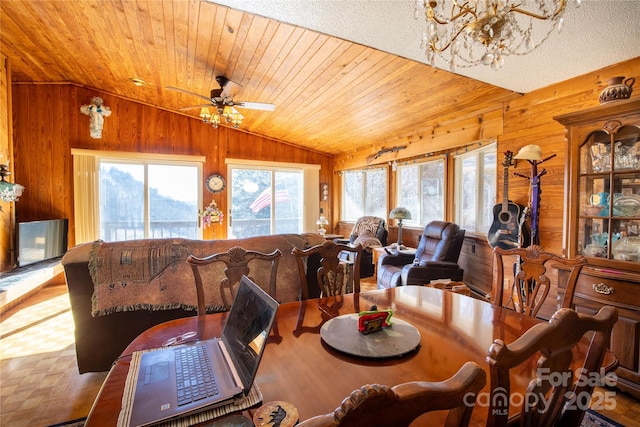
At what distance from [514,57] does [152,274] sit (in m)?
3.08

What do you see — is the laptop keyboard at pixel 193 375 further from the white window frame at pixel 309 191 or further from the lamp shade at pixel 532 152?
the white window frame at pixel 309 191

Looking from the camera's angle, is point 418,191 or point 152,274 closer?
point 152,274

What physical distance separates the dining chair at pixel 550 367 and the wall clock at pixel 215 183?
229 inches

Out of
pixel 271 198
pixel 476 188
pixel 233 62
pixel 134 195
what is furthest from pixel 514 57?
pixel 134 195

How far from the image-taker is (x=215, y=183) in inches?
233

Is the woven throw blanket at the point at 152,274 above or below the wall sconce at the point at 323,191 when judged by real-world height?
below

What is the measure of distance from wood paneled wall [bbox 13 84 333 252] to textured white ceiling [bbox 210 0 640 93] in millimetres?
4246

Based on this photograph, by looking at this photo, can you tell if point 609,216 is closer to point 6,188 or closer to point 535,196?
point 535,196

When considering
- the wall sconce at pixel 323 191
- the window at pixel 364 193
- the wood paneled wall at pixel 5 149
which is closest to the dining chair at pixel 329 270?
the window at pixel 364 193

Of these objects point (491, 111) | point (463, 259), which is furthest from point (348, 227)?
point (491, 111)

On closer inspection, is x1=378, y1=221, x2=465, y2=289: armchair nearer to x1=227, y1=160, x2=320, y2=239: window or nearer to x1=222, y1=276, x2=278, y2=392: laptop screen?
x1=222, y1=276, x2=278, y2=392: laptop screen

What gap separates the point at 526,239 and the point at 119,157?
6.10m

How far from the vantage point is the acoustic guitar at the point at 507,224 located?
283cm

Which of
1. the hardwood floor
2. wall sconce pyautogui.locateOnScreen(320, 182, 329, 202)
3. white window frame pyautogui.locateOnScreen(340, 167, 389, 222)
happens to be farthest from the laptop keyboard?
wall sconce pyautogui.locateOnScreen(320, 182, 329, 202)
